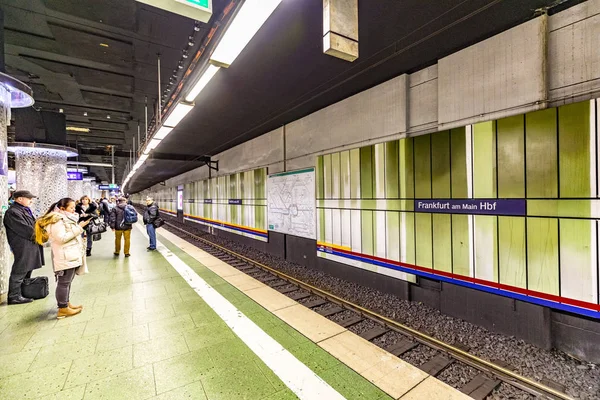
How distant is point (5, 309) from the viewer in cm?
368

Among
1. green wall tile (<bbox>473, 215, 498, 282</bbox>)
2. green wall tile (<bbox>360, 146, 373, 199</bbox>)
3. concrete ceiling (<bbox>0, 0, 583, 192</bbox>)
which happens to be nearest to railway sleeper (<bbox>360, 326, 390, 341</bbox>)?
green wall tile (<bbox>473, 215, 498, 282</bbox>)

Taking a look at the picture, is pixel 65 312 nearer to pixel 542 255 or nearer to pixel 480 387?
pixel 480 387

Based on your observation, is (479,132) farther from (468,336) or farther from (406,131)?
(468,336)

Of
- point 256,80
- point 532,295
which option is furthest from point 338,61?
point 532,295

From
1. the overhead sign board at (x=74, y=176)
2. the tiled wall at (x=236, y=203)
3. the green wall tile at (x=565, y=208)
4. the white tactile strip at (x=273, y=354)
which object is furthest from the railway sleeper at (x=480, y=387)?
the overhead sign board at (x=74, y=176)

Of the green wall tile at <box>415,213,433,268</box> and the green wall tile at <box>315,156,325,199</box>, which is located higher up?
the green wall tile at <box>315,156,325,199</box>

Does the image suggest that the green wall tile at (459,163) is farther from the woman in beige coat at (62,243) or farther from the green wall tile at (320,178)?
the woman in beige coat at (62,243)

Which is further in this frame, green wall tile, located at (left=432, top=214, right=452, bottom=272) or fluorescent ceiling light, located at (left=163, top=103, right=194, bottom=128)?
fluorescent ceiling light, located at (left=163, top=103, right=194, bottom=128)

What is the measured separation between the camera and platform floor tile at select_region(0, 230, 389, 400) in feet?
7.02

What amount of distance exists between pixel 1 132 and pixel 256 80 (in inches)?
170

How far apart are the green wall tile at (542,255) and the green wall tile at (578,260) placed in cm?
6

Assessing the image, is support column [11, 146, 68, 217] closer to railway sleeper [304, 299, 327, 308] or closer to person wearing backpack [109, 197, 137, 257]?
person wearing backpack [109, 197, 137, 257]

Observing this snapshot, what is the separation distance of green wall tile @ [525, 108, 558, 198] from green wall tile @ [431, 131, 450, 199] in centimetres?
90

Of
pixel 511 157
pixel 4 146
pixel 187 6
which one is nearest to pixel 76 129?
pixel 4 146
